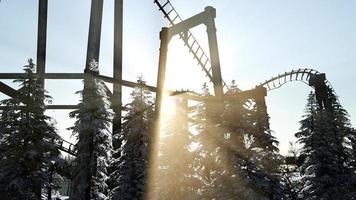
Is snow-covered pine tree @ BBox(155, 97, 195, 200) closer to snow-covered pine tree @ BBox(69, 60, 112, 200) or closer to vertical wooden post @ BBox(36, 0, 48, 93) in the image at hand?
snow-covered pine tree @ BBox(69, 60, 112, 200)

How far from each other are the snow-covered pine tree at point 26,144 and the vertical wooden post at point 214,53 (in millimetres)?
9835

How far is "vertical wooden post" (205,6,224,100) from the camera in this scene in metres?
20.0

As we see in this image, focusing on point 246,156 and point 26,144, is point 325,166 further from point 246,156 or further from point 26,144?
point 26,144

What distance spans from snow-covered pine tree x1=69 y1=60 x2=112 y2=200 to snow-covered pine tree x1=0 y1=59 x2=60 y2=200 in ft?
6.44

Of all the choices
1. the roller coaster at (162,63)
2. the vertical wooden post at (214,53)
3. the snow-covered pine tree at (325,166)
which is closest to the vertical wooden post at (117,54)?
the roller coaster at (162,63)

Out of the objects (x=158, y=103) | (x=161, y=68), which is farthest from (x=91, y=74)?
(x=158, y=103)

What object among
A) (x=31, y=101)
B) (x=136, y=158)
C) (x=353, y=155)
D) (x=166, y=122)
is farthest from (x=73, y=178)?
(x=353, y=155)

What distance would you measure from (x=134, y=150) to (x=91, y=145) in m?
2.72

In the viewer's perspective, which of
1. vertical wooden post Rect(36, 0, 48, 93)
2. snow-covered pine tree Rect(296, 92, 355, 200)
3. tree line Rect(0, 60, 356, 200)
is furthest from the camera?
vertical wooden post Rect(36, 0, 48, 93)

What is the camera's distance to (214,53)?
20953 mm

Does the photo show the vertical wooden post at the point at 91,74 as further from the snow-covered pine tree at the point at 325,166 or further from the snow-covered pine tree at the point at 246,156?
the snow-covered pine tree at the point at 325,166

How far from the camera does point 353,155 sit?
28.8m

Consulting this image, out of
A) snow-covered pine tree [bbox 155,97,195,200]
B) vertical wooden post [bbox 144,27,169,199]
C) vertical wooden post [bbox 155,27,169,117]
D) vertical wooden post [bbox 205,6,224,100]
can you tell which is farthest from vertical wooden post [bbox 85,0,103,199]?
vertical wooden post [bbox 205,6,224,100]

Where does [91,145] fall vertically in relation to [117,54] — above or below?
below
